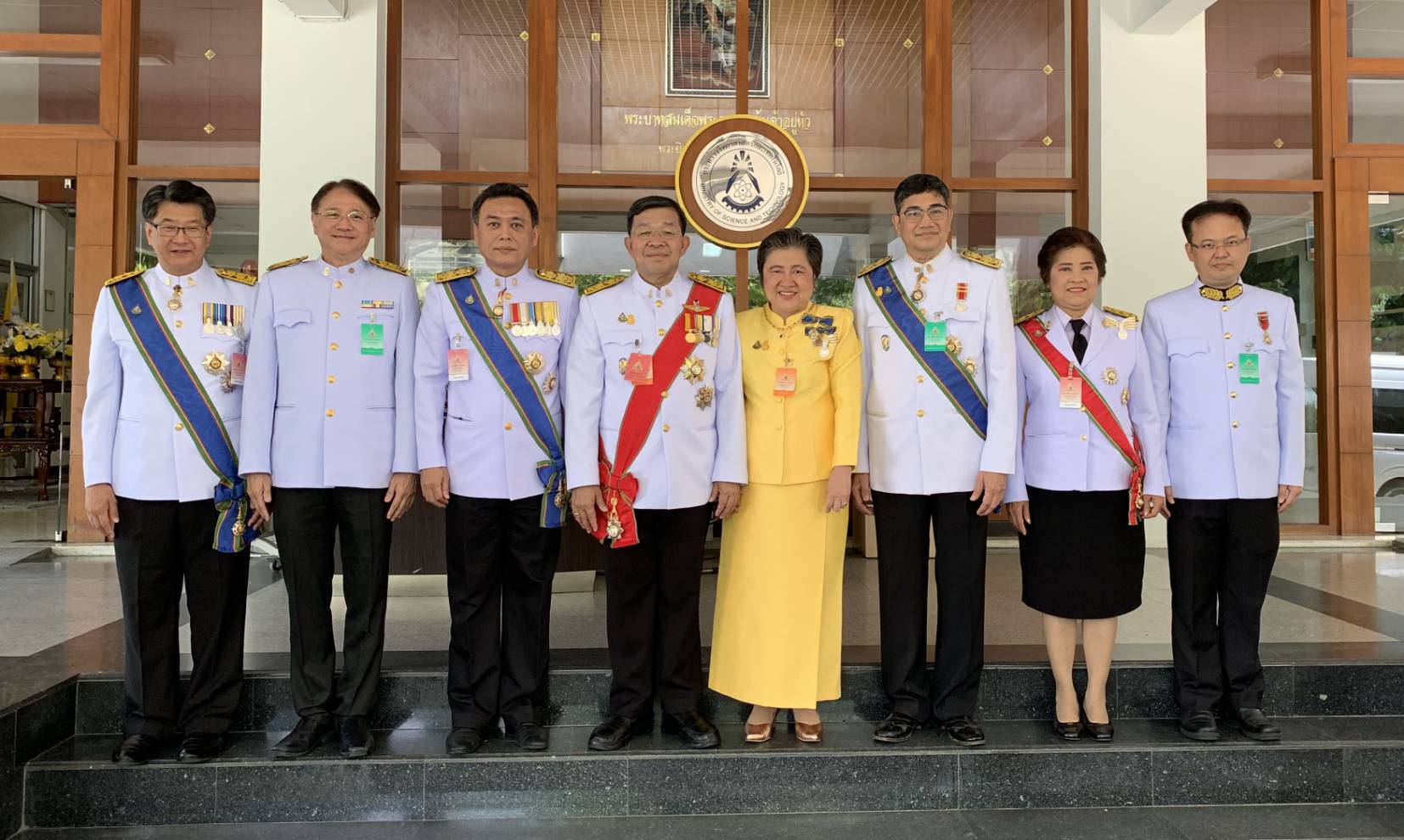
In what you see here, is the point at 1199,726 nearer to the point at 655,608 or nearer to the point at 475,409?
the point at 655,608

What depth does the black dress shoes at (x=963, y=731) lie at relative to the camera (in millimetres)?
2656

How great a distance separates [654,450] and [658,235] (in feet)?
2.06

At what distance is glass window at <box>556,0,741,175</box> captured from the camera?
17.2 feet

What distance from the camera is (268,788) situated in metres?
2.54

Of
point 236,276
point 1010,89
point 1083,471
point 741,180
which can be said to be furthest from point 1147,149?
point 236,276

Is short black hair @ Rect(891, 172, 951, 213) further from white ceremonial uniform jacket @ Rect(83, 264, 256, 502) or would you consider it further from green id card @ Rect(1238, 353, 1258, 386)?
white ceremonial uniform jacket @ Rect(83, 264, 256, 502)

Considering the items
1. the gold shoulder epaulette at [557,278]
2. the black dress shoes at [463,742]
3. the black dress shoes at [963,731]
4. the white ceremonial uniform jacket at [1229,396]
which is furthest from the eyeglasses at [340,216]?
the white ceremonial uniform jacket at [1229,396]

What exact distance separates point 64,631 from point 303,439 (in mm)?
1677

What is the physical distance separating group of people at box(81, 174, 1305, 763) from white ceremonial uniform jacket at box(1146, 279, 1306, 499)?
0.01 meters

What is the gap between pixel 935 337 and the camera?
2715mm

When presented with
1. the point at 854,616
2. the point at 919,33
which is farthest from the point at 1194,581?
the point at 919,33

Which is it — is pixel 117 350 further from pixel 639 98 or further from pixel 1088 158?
pixel 1088 158

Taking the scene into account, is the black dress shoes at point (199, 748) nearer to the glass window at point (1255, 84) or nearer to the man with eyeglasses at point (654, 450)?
the man with eyeglasses at point (654, 450)

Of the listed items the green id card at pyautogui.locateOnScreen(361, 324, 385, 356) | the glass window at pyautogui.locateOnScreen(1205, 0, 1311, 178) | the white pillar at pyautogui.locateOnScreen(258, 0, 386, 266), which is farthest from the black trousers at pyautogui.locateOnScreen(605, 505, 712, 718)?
the glass window at pyautogui.locateOnScreen(1205, 0, 1311, 178)
